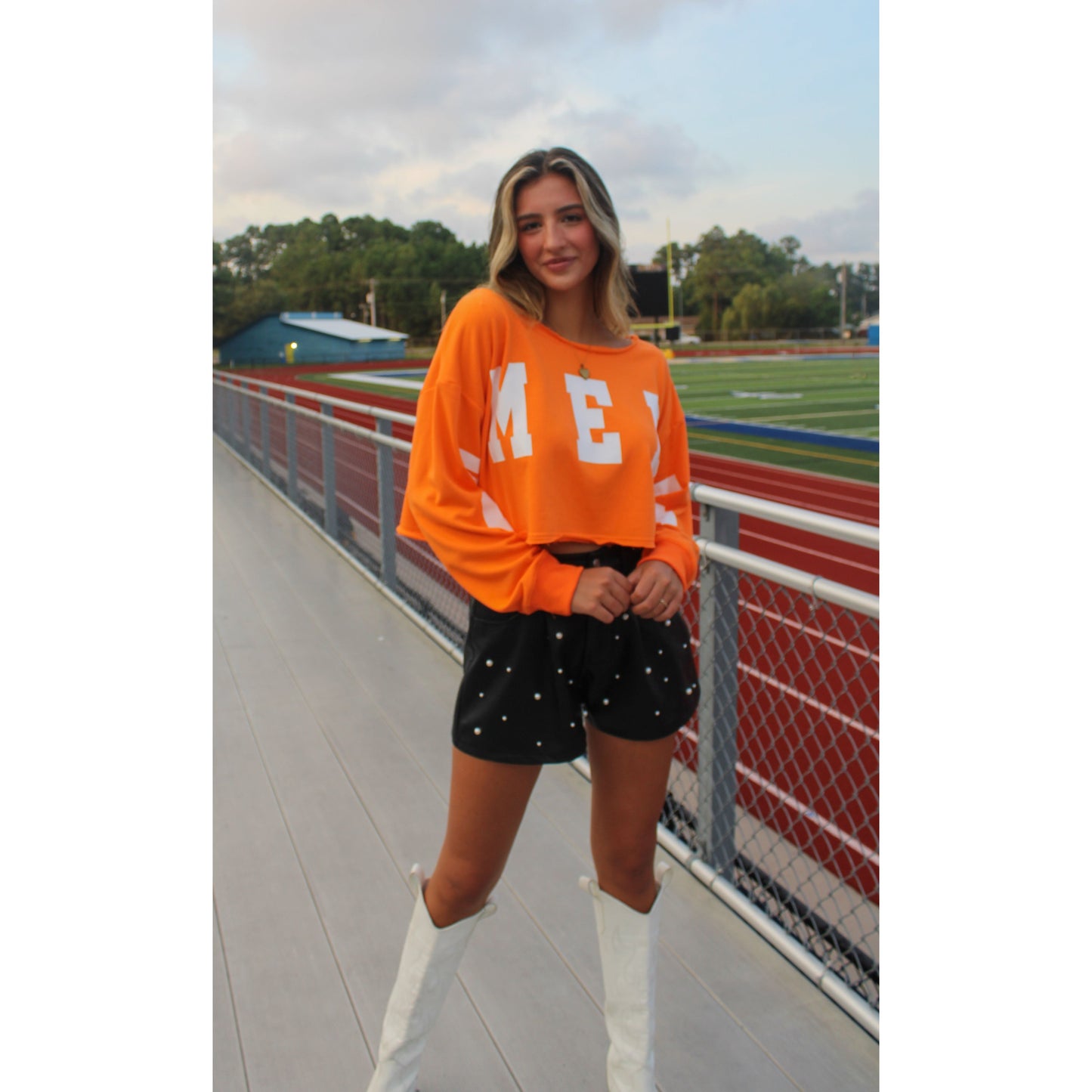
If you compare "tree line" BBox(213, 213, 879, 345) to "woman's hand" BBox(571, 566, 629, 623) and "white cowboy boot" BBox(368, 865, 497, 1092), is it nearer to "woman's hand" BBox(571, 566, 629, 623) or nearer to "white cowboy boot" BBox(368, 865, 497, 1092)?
"white cowboy boot" BBox(368, 865, 497, 1092)

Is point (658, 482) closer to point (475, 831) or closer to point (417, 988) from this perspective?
point (475, 831)

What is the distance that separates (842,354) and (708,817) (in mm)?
48925

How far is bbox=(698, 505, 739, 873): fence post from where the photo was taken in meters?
2.14

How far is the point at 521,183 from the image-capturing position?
4.28ft

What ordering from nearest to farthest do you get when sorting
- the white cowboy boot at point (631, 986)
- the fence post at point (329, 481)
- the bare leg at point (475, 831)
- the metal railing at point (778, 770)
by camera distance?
the bare leg at point (475, 831) → the white cowboy boot at point (631, 986) → the metal railing at point (778, 770) → the fence post at point (329, 481)

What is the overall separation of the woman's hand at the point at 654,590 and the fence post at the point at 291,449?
18.3 feet

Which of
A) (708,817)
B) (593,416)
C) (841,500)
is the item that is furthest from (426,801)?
(841,500)

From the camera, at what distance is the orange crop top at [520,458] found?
1.25 metres

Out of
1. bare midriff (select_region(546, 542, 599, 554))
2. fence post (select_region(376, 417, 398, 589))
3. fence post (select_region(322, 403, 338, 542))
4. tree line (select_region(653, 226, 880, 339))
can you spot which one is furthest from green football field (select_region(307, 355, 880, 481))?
tree line (select_region(653, 226, 880, 339))

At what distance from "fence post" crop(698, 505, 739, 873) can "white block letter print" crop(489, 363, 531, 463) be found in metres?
0.96

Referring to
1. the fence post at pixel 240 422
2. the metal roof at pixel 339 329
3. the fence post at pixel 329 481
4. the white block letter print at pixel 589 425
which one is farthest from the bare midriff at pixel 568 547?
the metal roof at pixel 339 329

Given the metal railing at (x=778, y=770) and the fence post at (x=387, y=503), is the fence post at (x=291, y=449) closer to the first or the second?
the fence post at (x=387, y=503)
